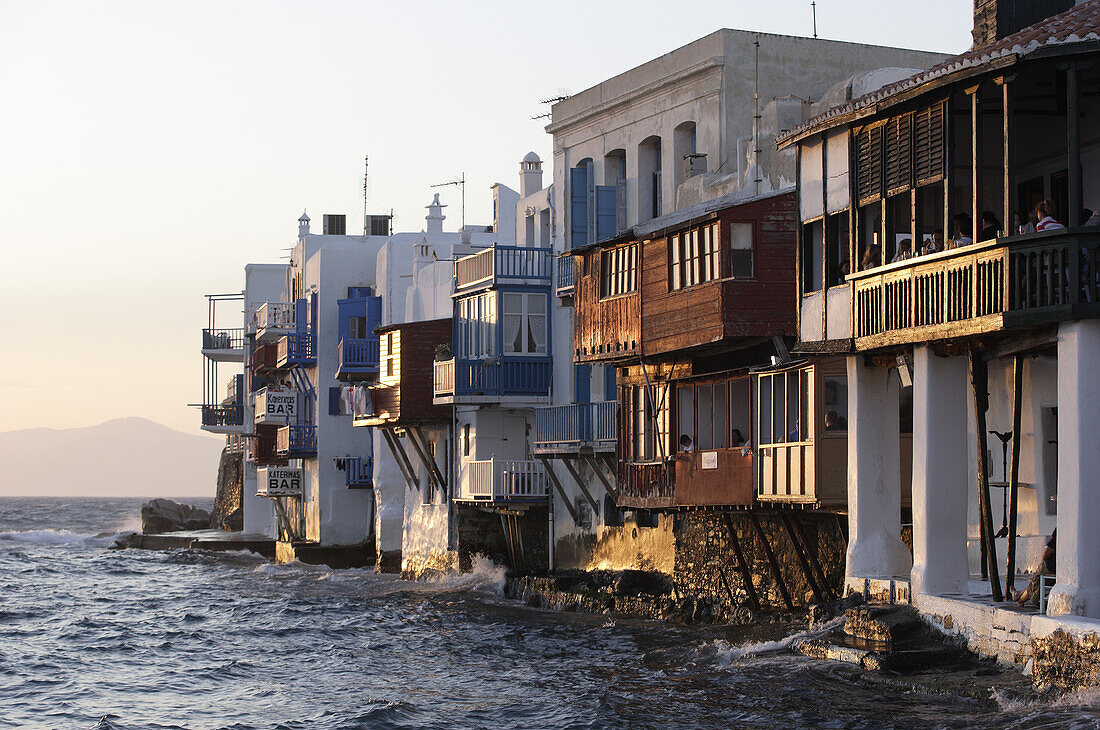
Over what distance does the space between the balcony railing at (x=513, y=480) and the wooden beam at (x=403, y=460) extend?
25.6ft

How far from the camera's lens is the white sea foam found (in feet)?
75.7

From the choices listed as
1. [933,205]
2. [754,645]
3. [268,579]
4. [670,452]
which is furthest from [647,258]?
[268,579]

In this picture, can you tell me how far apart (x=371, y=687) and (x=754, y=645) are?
5984 mm

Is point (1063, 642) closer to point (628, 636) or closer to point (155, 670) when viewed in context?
point (628, 636)

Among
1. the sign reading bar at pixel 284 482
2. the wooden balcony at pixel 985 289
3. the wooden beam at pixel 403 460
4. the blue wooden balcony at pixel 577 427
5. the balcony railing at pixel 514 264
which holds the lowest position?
the sign reading bar at pixel 284 482

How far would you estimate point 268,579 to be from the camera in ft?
167

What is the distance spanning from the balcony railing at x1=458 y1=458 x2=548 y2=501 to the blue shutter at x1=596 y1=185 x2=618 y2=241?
20.1 ft

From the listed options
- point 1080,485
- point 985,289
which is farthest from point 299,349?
point 1080,485

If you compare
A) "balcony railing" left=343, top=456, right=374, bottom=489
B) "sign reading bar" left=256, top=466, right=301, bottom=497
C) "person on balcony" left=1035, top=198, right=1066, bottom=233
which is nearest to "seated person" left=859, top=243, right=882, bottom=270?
"person on balcony" left=1035, top=198, right=1066, bottom=233

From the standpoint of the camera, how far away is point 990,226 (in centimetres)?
2144

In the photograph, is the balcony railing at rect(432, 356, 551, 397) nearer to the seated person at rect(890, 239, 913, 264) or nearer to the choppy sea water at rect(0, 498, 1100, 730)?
the choppy sea water at rect(0, 498, 1100, 730)

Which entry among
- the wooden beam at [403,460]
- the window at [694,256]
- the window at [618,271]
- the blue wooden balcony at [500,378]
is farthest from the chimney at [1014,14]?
the wooden beam at [403,460]

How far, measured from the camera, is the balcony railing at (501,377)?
4150 centimetres

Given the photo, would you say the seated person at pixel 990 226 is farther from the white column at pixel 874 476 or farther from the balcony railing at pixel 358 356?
the balcony railing at pixel 358 356
